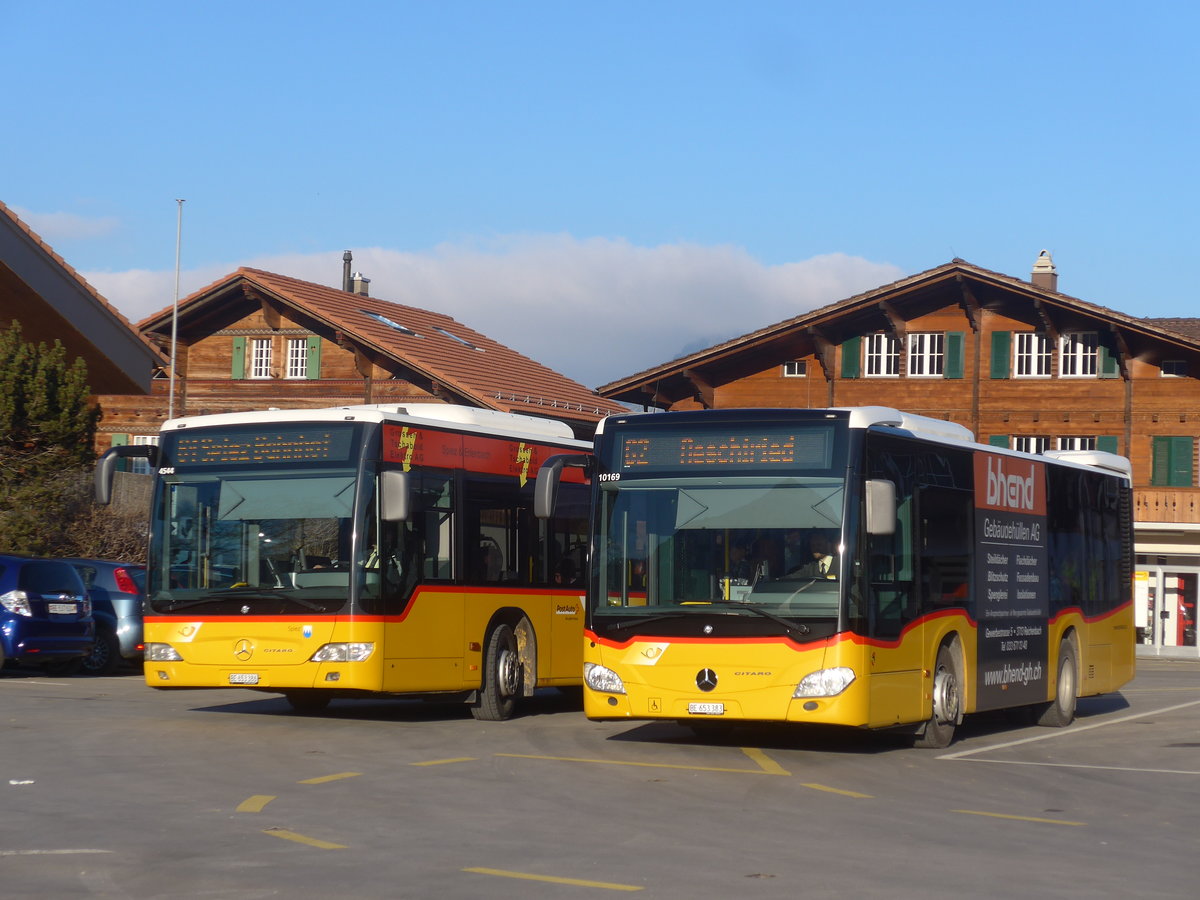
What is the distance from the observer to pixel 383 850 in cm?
909

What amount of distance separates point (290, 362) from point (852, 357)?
16.0 metres

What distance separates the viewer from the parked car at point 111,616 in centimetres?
2409

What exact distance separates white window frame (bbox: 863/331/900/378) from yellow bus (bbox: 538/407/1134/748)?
32.9 m

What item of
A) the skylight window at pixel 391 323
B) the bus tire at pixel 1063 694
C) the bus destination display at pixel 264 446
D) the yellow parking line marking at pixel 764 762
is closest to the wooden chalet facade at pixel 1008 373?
the skylight window at pixel 391 323

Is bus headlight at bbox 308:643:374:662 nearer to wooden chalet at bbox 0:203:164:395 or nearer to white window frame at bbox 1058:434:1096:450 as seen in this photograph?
wooden chalet at bbox 0:203:164:395

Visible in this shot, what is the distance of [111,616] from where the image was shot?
24.2 metres

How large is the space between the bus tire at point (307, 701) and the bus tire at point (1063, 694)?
7.48 m

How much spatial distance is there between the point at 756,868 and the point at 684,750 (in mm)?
6220

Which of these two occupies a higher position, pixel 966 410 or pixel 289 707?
pixel 966 410

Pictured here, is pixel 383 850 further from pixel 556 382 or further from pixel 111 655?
pixel 556 382

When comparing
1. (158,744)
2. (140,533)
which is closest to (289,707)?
(158,744)

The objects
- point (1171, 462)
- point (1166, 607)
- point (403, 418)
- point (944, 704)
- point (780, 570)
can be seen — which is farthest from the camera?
point (1171, 462)

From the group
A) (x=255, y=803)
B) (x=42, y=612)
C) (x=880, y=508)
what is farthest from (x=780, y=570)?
(x=42, y=612)

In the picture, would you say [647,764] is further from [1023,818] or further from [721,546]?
[1023,818]
